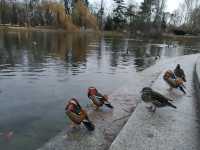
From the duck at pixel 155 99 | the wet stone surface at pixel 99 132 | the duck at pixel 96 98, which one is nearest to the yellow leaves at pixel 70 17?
the wet stone surface at pixel 99 132

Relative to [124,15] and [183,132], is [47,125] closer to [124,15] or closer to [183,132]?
[183,132]

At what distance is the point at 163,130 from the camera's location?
4621mm

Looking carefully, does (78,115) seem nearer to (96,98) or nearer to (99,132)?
(99,132)

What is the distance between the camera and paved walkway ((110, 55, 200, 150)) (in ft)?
13.2

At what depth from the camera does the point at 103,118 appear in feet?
18.6

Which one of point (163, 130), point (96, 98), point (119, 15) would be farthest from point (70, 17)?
point (163, 130)

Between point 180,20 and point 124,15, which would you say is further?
point 180,20

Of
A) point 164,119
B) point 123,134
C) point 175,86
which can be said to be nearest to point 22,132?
point 123,134

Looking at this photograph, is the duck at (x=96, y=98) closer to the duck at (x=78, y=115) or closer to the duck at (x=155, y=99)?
the duck at (x=155, y=99)

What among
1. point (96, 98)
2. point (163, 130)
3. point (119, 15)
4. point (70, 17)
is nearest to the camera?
point (163, 130)

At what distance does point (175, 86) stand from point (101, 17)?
75417 mm

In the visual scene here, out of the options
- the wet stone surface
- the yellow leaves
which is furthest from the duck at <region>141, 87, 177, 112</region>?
the yellow leaves

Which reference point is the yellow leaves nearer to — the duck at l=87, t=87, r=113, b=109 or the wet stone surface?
the wet stone surface

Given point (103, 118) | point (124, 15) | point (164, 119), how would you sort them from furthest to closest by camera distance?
point (124, 15) < point (103, 118) < point (164, 119)
